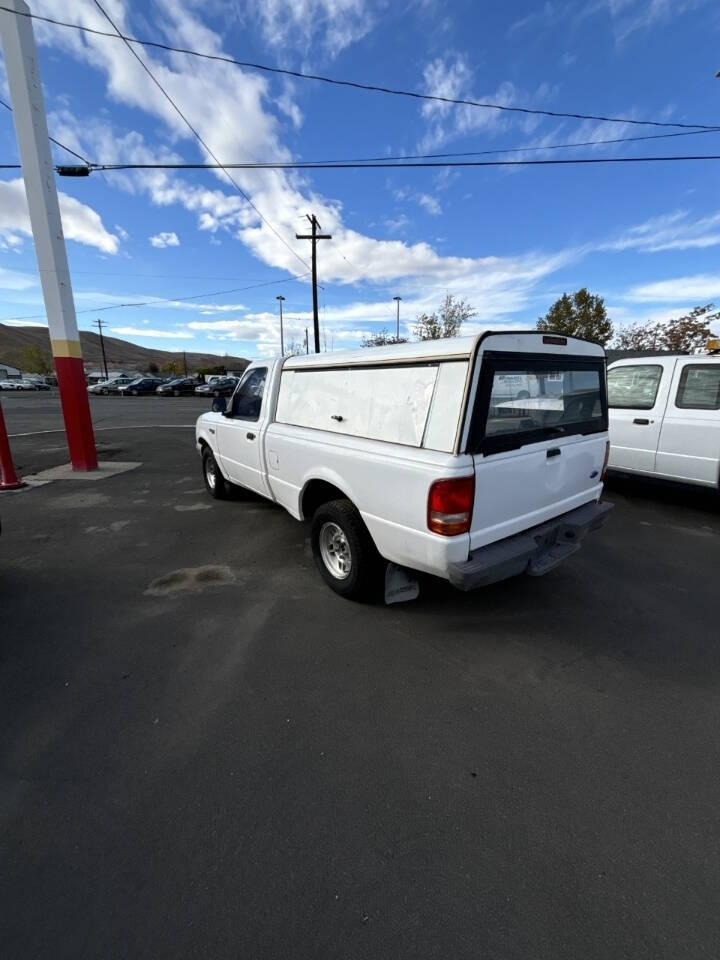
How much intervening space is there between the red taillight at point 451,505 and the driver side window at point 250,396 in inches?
107

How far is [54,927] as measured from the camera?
1450 mm

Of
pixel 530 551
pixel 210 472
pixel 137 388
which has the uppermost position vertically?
pixel 530 551

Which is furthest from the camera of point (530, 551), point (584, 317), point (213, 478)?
point (584, 317)

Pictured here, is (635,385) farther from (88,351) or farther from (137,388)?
(88,351)

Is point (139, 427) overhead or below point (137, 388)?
below

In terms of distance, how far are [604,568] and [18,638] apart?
502 centimetres

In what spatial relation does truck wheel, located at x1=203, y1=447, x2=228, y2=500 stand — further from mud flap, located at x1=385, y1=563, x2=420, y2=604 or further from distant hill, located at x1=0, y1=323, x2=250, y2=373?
distant hill, located at x1=0, y1=323, x2=250, y2=373

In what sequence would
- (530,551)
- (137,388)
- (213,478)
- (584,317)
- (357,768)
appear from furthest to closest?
(137,388), (584,317), (213,478), (530,551), (357,768)

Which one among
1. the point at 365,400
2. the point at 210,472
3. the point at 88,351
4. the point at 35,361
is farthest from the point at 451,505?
the point at 88,351

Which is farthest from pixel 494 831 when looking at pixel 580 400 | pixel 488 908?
pixel 580 400

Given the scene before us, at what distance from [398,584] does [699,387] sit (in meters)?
5.05

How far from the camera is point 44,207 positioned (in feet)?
22.9

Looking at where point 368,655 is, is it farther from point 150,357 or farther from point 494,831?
point 150,357

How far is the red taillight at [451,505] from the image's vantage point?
2521 mm
